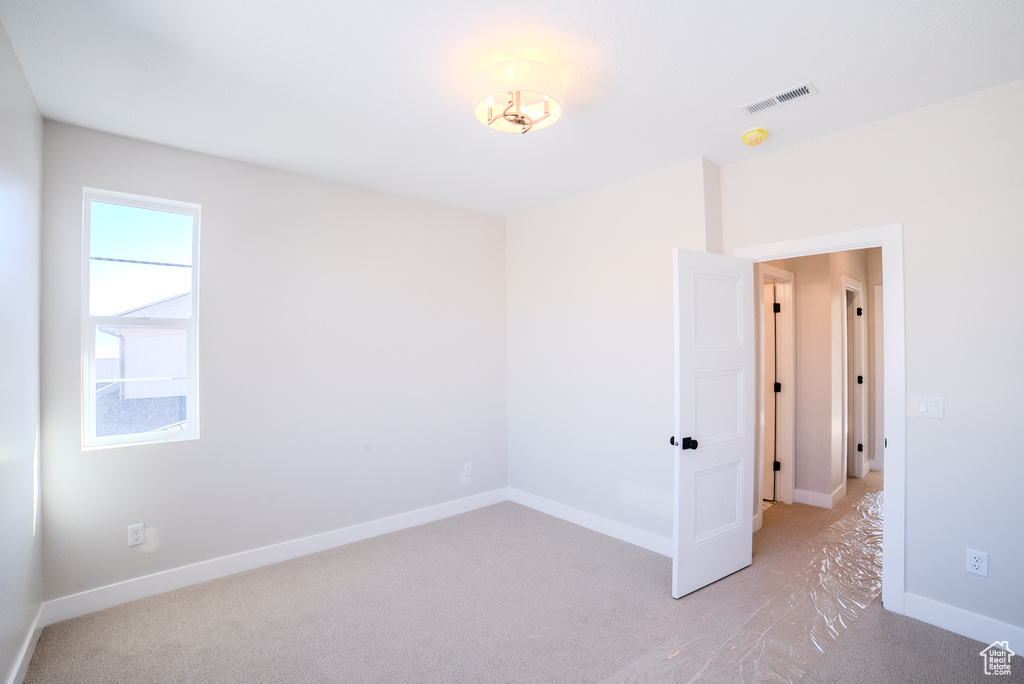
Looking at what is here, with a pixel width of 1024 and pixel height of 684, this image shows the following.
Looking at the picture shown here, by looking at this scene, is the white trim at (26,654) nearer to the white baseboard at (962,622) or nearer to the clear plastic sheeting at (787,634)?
the clear plastic sheeting at (787,634)

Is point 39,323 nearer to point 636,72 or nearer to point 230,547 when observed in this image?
point 230,547

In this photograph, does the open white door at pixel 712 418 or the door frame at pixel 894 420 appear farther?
the open white door at pixel 712 418

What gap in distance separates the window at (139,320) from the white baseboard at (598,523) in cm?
275

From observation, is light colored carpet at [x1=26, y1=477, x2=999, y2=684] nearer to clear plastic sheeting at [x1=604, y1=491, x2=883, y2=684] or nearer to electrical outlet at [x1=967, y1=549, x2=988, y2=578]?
clear plastic sheeting at [x1=604, y1=491, x2=883, y2=684]

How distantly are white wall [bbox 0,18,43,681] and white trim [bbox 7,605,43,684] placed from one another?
0.02 meters

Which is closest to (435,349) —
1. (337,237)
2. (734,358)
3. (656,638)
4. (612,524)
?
(337,237)

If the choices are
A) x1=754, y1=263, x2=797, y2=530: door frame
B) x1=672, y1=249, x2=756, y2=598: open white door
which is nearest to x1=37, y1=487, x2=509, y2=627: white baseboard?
x1=672, y1=249, x2=756, y2=598: open white door

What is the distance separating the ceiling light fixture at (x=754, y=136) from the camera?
289 centimetres

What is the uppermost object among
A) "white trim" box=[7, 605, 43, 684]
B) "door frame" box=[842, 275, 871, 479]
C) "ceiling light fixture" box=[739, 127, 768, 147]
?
"ceiling light fixture" box=[739, 127, 768, 147]

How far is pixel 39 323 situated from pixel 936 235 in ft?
15.6

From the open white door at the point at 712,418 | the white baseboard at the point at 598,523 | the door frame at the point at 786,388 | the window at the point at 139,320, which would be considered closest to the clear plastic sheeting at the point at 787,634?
the open white door at the point at 712,418

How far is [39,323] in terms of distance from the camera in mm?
2668

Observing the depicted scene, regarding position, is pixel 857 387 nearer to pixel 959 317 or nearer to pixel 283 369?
pixel 959 317

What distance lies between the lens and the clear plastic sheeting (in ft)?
7.34
